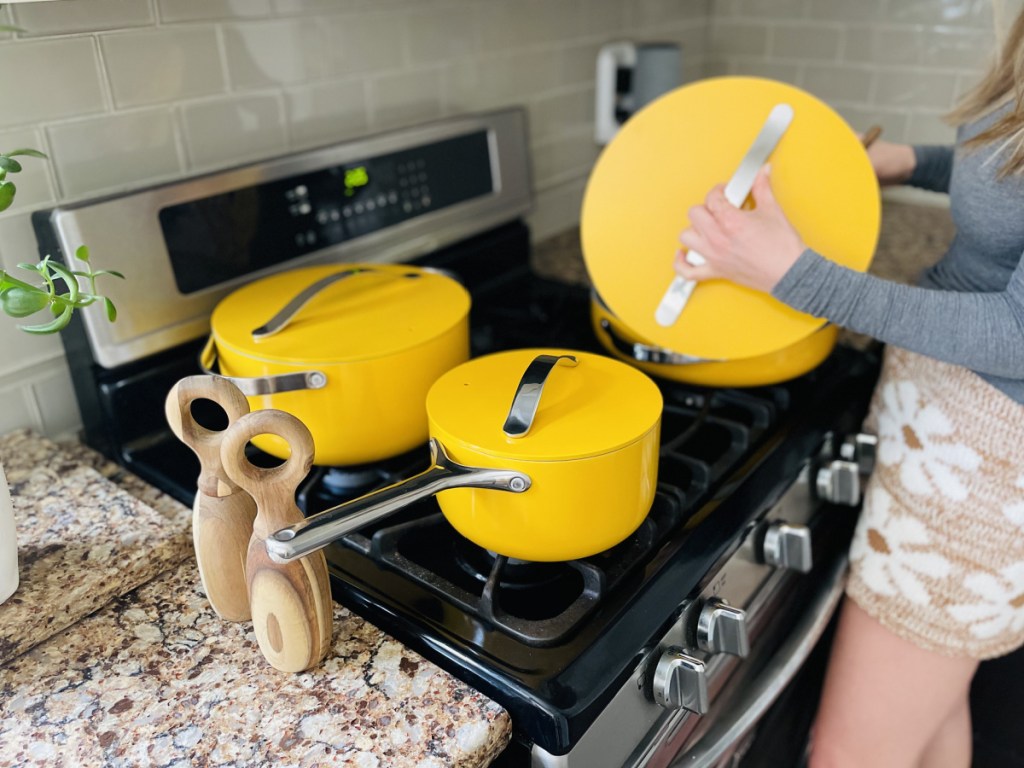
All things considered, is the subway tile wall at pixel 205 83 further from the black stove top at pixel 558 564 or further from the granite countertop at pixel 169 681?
the granite countertop at pixel 169 681

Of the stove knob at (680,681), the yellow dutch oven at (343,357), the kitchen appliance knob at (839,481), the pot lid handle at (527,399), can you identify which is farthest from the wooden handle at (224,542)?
the kitchen appliance knob at (839,481)

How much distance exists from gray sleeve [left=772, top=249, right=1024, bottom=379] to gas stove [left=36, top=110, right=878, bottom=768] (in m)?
0.16

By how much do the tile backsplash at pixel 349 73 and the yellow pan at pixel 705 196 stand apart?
36 centimetres

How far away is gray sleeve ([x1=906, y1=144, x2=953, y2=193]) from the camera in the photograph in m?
1.12

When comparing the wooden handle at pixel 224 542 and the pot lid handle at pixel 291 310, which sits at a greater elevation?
the pot lid handle at pixel 291 310

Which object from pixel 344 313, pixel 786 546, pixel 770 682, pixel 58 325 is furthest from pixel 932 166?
pixel 58 325

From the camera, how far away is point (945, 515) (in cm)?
92

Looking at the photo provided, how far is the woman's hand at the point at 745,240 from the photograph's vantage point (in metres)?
0.83

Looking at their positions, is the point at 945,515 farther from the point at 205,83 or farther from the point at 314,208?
the point at 205,83

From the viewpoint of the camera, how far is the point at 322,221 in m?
1.05

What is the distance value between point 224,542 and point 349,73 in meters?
0.69

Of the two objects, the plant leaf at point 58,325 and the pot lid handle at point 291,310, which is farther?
the pot lid handle at point 291,310

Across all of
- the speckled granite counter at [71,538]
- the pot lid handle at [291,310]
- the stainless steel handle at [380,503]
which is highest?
the pot lid handle at [291,310]

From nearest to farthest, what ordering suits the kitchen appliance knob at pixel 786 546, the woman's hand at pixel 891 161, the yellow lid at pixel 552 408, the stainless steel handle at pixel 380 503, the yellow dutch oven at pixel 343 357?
the stainless steel handle at pixel 380 503, the yellow lid at pixel 552 408, the yellow dutch oven at pixel 343 357, the kitchen appliance knob at pixel 786 546, the woman's hand at pixel 891 161
